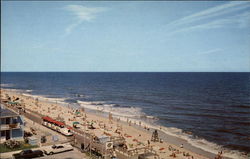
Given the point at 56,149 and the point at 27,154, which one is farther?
the point at 56,149

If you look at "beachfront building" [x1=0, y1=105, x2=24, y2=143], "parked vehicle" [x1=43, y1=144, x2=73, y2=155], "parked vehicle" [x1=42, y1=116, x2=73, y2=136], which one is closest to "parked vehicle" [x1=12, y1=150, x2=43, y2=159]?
"parked vehicle" [x1=43, y1=144, x2=73, y2=155]

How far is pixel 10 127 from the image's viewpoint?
3266 cm

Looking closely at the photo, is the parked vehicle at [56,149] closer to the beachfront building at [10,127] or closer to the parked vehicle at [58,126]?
the beachfront building at [10,127]

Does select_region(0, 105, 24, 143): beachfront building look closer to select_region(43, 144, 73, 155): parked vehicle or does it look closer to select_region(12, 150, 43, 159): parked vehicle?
select_region(43, 144, 73, 155): parked vehicle

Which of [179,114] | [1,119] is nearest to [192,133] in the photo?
[179,114]

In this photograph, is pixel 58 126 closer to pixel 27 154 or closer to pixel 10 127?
pixel 10 127

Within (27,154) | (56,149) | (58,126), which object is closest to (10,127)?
(27,154)

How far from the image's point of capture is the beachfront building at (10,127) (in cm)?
3234

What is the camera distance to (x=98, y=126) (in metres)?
49.1

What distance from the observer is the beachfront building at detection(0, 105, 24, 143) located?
32344 mm

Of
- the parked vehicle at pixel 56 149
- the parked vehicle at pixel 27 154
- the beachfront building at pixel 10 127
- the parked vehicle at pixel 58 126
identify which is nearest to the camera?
the parked vehicle at pixel 27 154

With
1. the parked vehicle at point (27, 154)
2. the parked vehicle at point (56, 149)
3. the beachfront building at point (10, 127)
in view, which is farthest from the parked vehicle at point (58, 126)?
the parked vehicle at point (27, 154)

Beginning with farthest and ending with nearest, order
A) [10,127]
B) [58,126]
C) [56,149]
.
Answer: [58,126]
[10,127]
[56,149]

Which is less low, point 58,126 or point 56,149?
point 58,126
